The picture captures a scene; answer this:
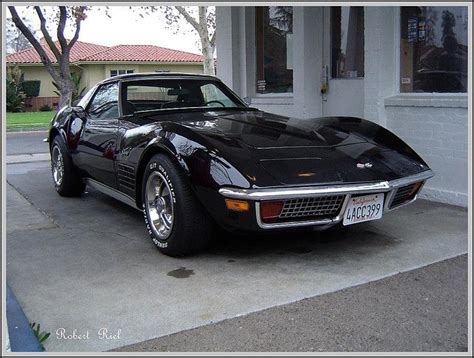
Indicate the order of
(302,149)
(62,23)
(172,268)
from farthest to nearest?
(62,23), (302,149), (172,268)

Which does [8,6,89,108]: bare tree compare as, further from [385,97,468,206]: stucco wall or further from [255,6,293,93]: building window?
[385,97,468,206]: stucco wall

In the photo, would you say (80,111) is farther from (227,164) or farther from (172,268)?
(227,164)

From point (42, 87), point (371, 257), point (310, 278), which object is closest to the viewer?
point (310, 278)

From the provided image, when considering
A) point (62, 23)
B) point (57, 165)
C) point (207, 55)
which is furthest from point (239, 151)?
point (207, 55)

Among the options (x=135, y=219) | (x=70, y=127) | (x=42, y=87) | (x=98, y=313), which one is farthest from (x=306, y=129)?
(x=42, y=87)

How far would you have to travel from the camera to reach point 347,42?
7.80m

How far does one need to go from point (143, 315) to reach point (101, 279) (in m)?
0.75

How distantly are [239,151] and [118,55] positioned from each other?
33.5 metres

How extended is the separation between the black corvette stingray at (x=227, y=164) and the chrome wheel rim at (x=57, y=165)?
1.04 m

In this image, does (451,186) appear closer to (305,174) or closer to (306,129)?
(306,129)

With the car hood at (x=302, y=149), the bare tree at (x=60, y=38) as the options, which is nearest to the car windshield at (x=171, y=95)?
the car hood at (x=302, y=149)

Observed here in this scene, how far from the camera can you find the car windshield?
5.65 m

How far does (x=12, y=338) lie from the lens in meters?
Answer: 2.93

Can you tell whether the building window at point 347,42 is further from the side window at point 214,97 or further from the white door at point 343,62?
the side window at point 214,97
